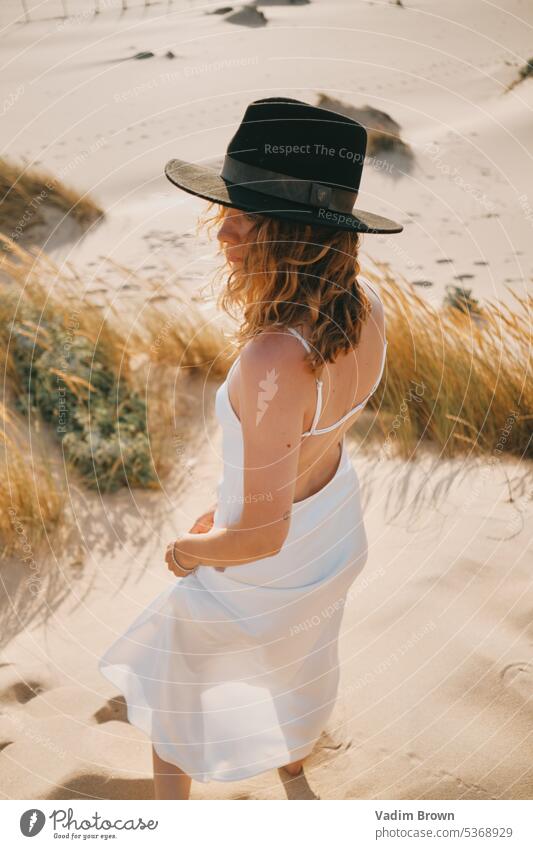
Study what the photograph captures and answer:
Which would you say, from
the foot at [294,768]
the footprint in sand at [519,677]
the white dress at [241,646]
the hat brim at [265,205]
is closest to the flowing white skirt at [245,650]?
the white dress at [241,646]

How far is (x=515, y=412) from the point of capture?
2.94 meters

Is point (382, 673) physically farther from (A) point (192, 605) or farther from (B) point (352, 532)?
(A) point (192, 605)

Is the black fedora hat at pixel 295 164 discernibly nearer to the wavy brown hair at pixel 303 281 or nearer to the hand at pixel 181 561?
the wavy brown hair at pixel 303 281

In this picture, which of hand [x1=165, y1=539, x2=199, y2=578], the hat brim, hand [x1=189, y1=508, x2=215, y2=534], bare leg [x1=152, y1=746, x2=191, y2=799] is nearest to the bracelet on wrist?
hand [x1=165, y1=539, x2=199, y2=578]

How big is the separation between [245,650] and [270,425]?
0.60 meters

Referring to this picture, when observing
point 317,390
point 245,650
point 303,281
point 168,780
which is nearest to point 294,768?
point 168,780

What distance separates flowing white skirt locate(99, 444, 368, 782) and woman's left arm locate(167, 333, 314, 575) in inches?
11.4

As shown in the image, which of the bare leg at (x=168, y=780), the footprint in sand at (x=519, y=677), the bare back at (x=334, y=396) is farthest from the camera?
the footprint in sand at (x=519, y=677)

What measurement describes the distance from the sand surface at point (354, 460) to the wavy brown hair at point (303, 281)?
120 cm

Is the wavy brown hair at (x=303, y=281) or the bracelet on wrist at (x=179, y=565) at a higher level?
the wavy brown hair at (x=303, y=281)

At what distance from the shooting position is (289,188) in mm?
1361

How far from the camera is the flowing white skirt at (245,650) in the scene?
1.59 metres

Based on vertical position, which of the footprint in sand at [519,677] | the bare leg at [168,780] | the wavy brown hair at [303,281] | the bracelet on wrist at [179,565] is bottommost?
the bare leg at [168,780]

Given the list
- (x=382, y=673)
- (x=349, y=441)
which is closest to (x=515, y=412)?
(x=349, y=441)
